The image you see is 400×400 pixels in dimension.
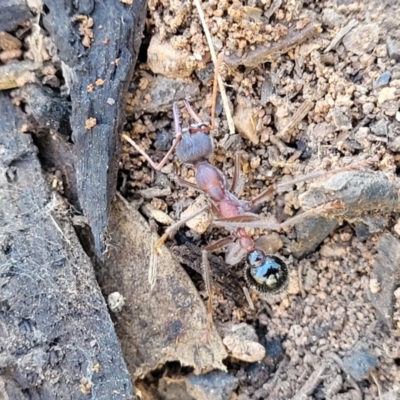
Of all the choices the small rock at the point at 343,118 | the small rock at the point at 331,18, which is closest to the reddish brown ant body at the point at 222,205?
the small rock at the point at 343,118

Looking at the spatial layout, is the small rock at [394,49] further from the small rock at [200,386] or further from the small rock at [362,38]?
the small rock at [200,386]

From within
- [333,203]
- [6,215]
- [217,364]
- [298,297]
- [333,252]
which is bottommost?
[217,364]

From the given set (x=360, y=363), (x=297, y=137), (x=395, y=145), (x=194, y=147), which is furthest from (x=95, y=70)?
(x=360, y=363)

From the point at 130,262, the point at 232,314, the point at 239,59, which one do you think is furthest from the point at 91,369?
the point at 239,59

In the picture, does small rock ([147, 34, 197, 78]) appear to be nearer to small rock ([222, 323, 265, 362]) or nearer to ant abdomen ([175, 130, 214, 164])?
ant abdomen ([175, 130, 214, 164])

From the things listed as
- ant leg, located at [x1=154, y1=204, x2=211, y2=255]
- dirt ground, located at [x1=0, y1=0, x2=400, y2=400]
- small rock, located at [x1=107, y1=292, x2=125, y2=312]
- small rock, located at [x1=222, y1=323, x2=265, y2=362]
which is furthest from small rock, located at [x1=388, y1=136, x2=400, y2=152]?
small rock, located at [x1=107, y1=292, x2=125, y2=312]

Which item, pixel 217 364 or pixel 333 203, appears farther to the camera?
pixel 217 364

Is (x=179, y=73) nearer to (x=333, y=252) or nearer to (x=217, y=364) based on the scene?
(x=333, y=252)
